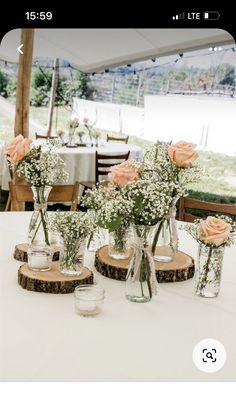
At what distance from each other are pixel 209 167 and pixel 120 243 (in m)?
4.82

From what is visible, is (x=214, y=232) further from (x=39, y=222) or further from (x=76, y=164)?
(x=76, y=164)

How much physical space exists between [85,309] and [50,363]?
0.68ft

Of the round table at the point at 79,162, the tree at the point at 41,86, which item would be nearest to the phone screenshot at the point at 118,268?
the round table at the point at 79,162

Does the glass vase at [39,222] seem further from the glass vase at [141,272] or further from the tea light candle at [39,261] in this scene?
the glass vase at [141,272]

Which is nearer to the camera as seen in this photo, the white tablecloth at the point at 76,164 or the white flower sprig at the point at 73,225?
the white flower sprig at the point at 73,225

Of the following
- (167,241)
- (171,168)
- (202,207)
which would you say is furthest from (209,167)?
(171,168)

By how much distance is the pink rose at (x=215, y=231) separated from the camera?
3.37ft

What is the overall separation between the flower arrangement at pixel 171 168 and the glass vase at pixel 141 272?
0.17 metres

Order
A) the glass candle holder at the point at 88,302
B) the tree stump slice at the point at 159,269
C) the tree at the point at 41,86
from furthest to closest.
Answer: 1. the tree at the point at 41,86
2. the tree stump slice at the point at 159,269
3. the glass candle holder at the point at 88,302

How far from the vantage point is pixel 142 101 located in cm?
708

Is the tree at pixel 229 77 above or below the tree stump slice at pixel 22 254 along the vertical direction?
above
